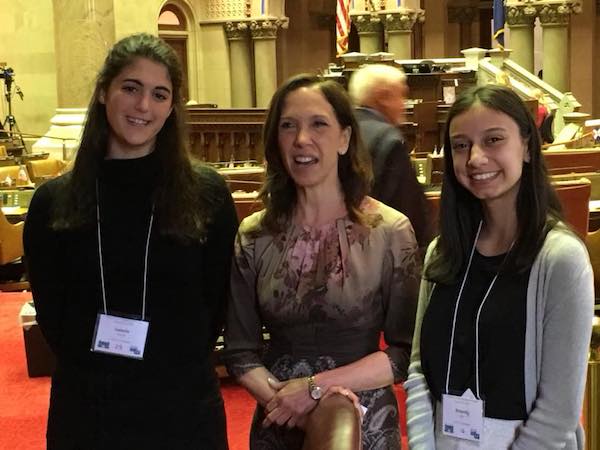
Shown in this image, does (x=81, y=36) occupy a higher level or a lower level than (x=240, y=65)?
lower

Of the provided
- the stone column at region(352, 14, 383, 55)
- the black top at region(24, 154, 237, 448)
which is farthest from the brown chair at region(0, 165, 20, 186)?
the stone column at region(352, 14, 383, 55)

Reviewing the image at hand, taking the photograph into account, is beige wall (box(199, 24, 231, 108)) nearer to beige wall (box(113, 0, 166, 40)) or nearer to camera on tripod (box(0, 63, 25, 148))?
beige wall (box(113, 0, 166, 40))

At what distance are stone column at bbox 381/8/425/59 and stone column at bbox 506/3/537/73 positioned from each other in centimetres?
179

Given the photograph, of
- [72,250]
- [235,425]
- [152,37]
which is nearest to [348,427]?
[72,250]

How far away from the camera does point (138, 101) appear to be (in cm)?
239

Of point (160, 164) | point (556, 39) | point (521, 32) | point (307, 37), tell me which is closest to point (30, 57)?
point (307, 37)

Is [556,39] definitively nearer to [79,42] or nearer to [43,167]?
[79,42]

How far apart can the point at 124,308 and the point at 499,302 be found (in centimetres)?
89

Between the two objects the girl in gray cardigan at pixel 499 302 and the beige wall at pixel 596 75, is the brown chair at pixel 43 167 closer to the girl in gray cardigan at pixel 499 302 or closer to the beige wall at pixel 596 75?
the girl in gray cardigan at pixel 499 302

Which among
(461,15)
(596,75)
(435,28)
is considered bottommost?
(596,75)

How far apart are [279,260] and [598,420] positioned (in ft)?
3.09

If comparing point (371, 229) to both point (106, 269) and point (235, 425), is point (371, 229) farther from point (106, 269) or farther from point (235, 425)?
point (235, 425)

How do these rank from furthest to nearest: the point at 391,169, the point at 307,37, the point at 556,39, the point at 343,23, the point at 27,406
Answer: the point at 307,37 < the point at 556,39 < the point at 343,23 < the point at 27,406 < the point at 391,169

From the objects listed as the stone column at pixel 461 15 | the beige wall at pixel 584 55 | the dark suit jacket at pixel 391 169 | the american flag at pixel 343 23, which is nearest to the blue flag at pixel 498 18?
the american flag at pixel 343 23
